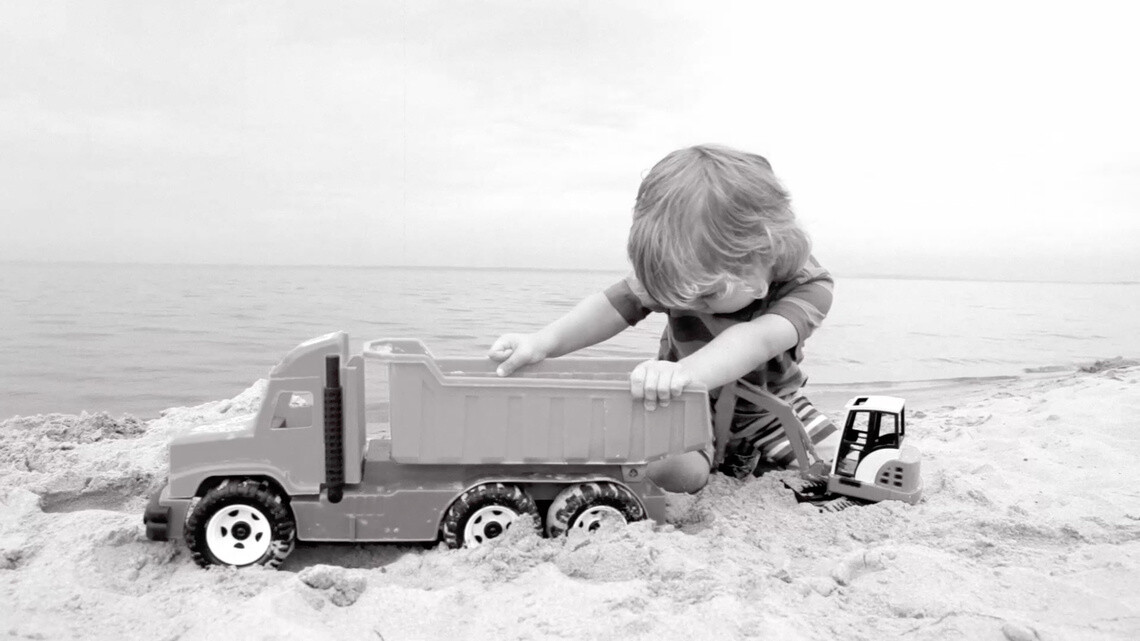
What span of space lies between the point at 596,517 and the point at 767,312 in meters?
0.96

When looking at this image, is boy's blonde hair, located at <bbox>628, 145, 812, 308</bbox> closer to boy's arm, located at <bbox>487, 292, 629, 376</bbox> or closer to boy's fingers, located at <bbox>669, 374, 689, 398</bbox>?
boy's fingers, located at <bbox>669, 374, 689, 398</bbox>

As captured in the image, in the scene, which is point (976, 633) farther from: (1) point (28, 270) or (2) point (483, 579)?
(1) point (28, 270)

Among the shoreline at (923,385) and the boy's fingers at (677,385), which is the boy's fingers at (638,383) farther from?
the shoreline at (923,385)

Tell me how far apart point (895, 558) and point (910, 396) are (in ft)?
15.9

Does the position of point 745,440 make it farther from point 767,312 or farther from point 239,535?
point 239,535

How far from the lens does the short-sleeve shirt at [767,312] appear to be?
108 inches

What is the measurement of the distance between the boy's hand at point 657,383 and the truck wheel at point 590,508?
286 mm

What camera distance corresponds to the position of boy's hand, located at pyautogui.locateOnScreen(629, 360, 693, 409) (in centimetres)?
222

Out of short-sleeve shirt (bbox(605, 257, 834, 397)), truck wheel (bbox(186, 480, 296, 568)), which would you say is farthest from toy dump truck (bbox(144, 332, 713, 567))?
short-sleeve shirt (bbox(605, 257, 834, 397))

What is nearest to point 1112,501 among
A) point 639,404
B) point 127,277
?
point 639,404

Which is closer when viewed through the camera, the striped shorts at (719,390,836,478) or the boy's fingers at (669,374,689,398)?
the boy's fingers at (669,374,689,398)

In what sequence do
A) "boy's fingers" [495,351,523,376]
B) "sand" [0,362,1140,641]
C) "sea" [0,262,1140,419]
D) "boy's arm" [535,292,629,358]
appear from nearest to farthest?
"sand" [0,362,1140,641]
"boy's fingers" [495,351,523,376]
"boy's arm" [535,292,629,358]
"sea" [0,262,1140,419]

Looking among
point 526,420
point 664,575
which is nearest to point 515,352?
point 526,420

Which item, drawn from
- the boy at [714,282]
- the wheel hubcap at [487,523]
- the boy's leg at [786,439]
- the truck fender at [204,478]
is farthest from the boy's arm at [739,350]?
the truck fender at [204,478]
